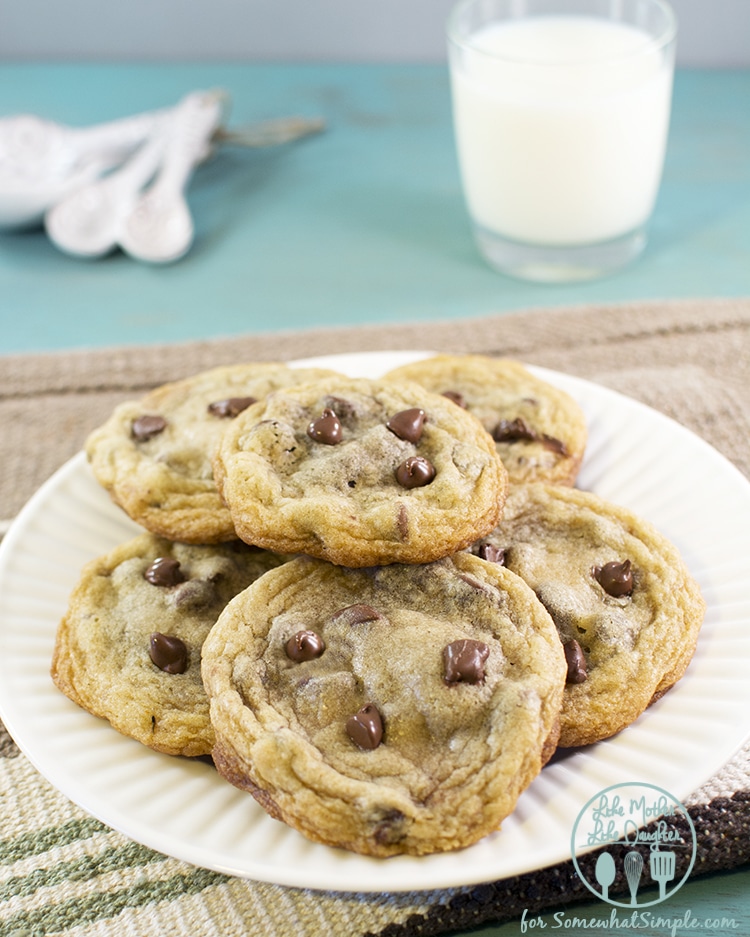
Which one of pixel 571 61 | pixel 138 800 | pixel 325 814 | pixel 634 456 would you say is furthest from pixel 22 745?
pixel 571 61

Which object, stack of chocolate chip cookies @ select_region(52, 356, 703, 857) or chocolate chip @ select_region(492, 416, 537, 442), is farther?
chocolate chip @ select_region(492, 416, 537, 442)

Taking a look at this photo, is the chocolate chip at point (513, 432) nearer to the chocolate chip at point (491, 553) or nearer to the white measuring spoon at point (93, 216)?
the chocolate chip at point (491, 553)

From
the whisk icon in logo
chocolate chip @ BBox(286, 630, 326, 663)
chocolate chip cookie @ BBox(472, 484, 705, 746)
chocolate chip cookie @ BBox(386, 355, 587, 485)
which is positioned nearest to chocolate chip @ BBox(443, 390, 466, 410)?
chocolate chip cookie @ BBox(386, 355, 587, 485)

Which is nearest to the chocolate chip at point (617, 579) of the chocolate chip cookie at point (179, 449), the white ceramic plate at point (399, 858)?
the white ceramic plate at point (399, 858)

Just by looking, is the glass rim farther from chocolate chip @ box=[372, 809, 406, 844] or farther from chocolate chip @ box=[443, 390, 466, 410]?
chocolate chip @ box=[372, 809, 406, 844]

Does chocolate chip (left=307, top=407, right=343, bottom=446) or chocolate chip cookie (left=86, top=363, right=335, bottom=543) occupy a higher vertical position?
chocolate chip (left=307, top=407, right=343, bottom=446)

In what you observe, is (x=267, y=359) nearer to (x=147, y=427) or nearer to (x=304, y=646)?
(x=147, y=427)

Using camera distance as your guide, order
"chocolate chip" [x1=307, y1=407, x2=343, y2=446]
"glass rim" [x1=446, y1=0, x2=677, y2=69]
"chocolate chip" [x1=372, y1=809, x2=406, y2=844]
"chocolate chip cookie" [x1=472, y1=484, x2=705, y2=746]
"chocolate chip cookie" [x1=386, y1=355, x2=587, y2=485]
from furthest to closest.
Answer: "glass rim" [x1=446, y1=0, x2=677, y2=69]
"chocolate chip cookie" [x1=386, y1=355, x2=587, y2=485]
"chocolate chip" [x1=307, y1=407, x2=343, y2=446]
"chocolate chip cookie" [x1=472, y1=484, x2=705, y2=746]
"chocolate chip" [x1=372, y1=809, x2=406, y2=844]

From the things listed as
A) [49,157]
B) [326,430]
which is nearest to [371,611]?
[326,430]
